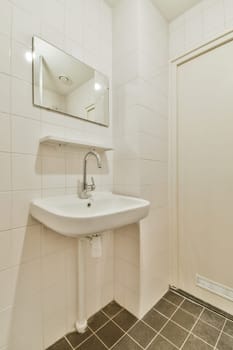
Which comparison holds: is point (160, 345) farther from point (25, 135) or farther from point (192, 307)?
point (25, 135)

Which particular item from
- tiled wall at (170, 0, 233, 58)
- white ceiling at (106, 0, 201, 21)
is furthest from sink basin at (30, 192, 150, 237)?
white ceiling at (106, 0, 201, 21)

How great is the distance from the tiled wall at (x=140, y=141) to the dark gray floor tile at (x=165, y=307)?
0.18ft

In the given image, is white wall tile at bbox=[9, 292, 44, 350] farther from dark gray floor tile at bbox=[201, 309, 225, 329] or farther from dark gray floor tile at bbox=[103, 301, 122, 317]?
dark gray floor tile at bbox=[201, 309, 225, 329]

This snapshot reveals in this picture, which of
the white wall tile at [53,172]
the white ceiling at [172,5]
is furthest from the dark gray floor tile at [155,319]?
the white ceiling at [172,5]

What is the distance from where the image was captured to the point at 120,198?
117 centimetres

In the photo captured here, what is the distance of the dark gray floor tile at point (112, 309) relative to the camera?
4.02 feet

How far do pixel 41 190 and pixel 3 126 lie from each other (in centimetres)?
36

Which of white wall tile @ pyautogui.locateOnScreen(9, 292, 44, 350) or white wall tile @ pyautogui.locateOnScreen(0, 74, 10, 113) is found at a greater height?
white wall tile @ pyautogui.locateOnScreen(0, 74, 10, 113)

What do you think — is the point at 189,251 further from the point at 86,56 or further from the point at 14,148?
the point at 86,56

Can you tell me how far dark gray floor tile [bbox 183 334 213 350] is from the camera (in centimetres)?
96

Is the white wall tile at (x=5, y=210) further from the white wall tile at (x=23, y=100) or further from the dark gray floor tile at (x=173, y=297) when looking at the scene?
the dark gray floor tile at (x=173, y=297)

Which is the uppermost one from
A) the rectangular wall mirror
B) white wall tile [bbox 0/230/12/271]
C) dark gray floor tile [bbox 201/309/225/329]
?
the rectangular wall mirror

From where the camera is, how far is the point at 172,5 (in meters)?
1.33

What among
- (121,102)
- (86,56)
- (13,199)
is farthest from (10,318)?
(86,56)
